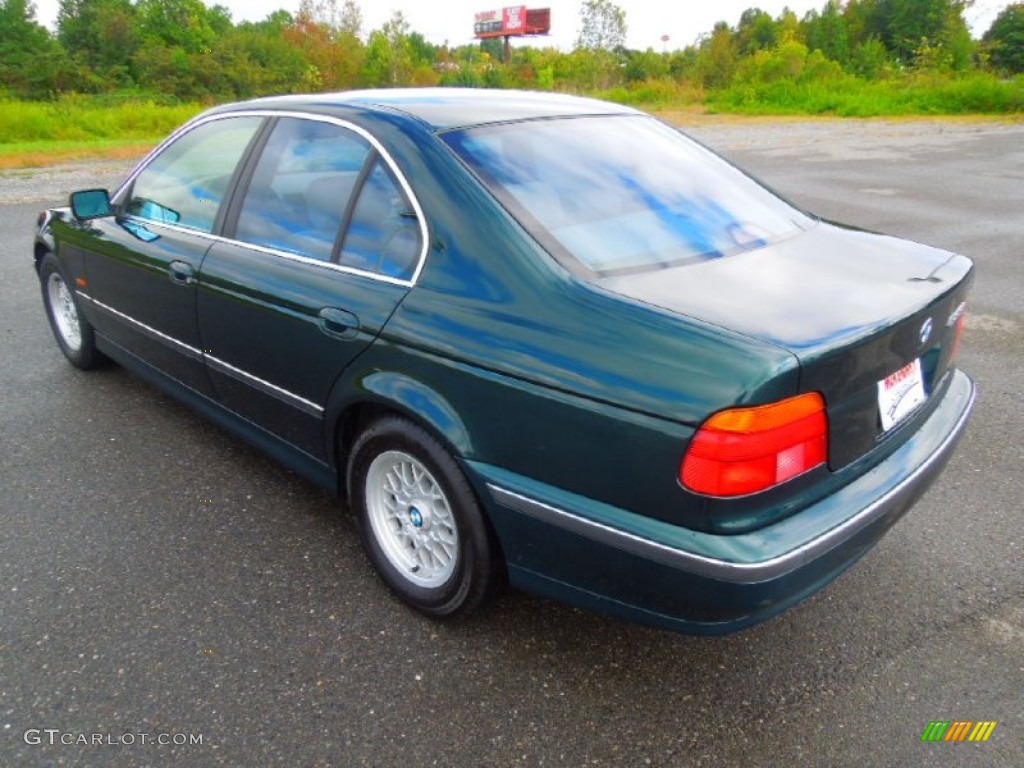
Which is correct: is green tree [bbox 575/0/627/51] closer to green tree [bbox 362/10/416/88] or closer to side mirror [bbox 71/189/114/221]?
green tree [bbox 362/10/416/88]

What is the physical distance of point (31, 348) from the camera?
16.3 ft

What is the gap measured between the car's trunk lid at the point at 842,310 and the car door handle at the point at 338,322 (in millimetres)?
823

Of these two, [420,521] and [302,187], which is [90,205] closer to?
[302,187]

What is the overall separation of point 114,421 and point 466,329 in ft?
8.55

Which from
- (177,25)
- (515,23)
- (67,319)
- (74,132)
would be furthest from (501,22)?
(67,319)

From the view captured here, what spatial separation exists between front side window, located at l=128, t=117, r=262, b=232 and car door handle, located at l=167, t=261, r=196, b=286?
6.5 inches

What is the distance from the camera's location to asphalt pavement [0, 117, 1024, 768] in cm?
205

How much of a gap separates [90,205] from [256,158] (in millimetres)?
1268

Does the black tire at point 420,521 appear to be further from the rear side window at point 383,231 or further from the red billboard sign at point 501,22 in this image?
the red billboard sign at point 501,22

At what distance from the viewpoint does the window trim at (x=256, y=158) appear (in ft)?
7.69

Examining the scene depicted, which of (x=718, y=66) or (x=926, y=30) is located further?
(x=926, y=30)

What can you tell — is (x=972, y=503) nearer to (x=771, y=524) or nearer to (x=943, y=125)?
(x=771, y=524)

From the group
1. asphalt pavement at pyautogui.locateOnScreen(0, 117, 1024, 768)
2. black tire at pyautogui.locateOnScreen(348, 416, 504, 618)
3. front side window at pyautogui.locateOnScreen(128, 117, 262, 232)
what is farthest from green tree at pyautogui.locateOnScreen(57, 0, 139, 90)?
black tire at pyautogui.locateOnScreen(348, 416, 504, 618)

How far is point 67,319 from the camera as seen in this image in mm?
4590
